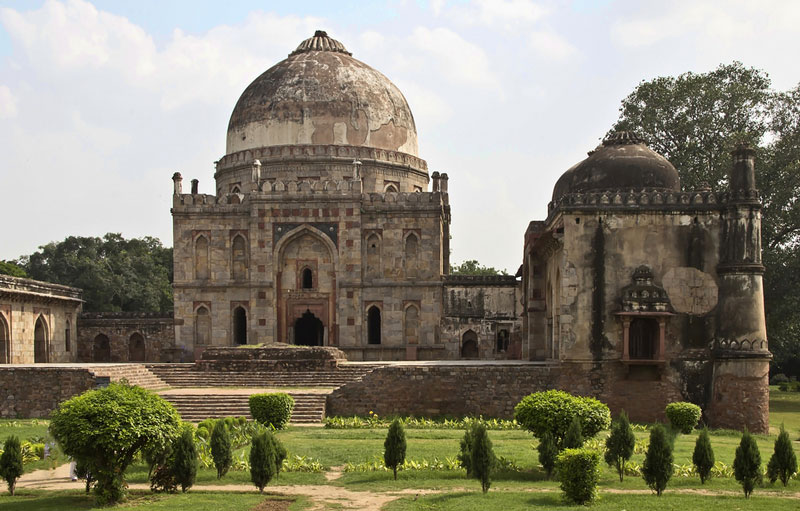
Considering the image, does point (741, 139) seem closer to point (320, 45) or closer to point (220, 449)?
point (320, 45)

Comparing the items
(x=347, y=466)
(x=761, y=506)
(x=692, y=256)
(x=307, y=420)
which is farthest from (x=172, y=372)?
(x=761, y=506)

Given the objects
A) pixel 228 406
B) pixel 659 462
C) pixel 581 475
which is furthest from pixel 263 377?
pixel 581 475

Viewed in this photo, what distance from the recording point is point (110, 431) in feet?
38.6

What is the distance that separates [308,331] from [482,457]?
2096 cm

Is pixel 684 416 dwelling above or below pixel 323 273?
below

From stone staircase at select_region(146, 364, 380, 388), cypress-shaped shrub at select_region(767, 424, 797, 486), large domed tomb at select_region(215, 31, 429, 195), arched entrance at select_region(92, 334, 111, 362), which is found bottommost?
cypress-shaped shrub at select_region(767, 424, 797, 486)

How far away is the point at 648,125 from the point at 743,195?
10.3 meters

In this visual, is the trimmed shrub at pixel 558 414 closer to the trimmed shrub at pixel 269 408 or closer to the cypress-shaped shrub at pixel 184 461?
the cypress-shaped shrub at pixel 184 461

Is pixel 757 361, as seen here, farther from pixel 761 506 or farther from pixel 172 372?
pixel 172 372

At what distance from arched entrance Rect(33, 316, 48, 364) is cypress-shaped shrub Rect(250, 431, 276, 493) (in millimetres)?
23665

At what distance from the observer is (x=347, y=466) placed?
49.1ft

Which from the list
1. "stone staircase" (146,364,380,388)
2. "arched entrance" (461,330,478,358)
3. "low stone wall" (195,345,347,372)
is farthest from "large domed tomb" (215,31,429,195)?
"stone staircase" (146,364,380,388)

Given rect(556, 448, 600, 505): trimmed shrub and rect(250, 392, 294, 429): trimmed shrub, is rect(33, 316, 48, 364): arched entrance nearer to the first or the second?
rect(250, 392, 294, 429): trimmed shrub

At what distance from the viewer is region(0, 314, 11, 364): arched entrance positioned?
31.2 meters
